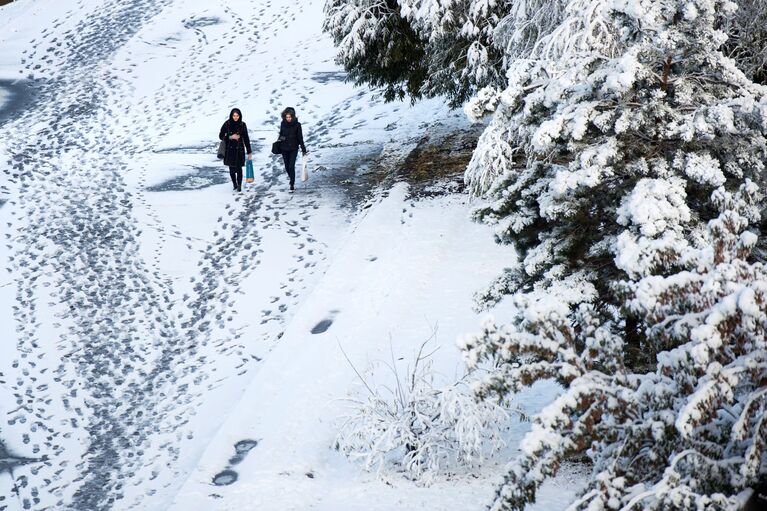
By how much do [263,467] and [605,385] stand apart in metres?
4.04

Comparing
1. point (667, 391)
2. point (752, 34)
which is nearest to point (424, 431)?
point (667, 391)

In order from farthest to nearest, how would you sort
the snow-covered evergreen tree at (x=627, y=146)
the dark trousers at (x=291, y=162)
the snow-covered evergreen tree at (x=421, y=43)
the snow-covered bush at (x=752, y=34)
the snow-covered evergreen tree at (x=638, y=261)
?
the dark trousers at (x=291, y=162) < the snow-covered evergreen tree at (x=421, y=43) < the snow-covered bush at (x=752, y=34) < the snow-covered evergreen tree at (x=627, y=146) < the snow-covered evergreen tree at (x=638, y=261)

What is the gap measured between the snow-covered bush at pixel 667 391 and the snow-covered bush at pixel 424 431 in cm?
223

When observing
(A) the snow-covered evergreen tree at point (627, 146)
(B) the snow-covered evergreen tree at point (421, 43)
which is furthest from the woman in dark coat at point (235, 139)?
(A) the snow-covered evergreen tree at point (627, 146)

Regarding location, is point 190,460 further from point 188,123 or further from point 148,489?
point 188,123

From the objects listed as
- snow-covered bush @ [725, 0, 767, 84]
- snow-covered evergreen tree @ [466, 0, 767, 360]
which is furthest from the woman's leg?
snow-covered evergreen tree @ [466, 0, 767, 360]

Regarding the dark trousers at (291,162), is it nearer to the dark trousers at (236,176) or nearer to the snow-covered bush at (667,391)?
the dark trousers at (236,176)

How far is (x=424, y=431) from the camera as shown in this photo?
24.7ft

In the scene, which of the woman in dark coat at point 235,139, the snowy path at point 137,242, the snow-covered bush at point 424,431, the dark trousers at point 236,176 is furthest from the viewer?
the dark trousers at point 236,176

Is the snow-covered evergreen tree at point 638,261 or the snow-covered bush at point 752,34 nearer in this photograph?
the snow-covered evergreen tree at point 638,261

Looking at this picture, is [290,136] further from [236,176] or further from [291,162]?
[236,176]

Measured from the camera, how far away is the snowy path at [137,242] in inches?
360

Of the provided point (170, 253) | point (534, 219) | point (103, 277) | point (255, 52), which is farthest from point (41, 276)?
point (255, 52)

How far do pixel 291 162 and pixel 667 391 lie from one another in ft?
36.0
